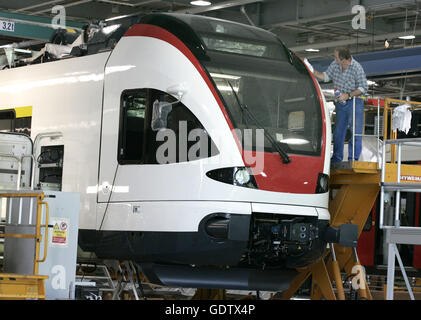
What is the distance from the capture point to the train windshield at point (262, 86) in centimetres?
1015

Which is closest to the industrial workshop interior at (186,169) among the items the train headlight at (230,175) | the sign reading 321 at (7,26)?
the train headlight at (230,175)

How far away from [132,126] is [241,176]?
1491 mm

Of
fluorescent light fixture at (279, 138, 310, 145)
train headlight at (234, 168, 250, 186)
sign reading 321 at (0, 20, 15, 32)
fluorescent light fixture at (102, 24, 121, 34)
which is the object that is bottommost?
train headlight at (234, 168, 250, 186)

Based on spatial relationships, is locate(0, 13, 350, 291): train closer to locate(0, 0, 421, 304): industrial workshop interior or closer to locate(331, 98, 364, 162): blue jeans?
locate(0, 0, 421, 304): industrial workshop interior

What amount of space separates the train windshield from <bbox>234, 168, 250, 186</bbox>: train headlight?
287mm

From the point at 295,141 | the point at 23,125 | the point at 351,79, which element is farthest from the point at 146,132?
the point at 351,79

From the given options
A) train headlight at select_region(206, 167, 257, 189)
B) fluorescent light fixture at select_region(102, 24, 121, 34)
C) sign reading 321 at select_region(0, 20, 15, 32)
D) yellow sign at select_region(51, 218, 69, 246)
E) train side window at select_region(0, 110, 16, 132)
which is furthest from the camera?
sign reading 321 at select_region(0, 20, 15, 32)

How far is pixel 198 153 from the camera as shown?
9.89 meters

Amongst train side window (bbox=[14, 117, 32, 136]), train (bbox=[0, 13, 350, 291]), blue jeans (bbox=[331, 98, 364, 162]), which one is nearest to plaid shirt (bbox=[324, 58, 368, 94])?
blue jeans (bbox=[331, 98, 364, 162])

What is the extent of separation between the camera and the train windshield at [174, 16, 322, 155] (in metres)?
10.1

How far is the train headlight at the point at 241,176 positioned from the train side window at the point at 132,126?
118 centimetres

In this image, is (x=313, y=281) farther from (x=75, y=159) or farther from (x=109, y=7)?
(x=109, y=7)

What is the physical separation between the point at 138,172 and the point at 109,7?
37.4ft

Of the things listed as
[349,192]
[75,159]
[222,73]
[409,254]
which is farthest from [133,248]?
[409,254]
